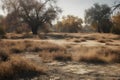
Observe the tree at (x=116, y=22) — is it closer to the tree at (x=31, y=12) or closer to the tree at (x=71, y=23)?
the tree at (x=31, y=12)

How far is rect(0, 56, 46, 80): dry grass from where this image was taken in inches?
356

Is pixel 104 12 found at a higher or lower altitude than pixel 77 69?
higher

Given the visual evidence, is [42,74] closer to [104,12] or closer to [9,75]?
[9,75]

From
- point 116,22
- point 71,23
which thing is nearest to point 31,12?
point 116,22

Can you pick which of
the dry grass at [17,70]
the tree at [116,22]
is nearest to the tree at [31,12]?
the tree at [116,22]

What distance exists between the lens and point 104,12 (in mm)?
19234

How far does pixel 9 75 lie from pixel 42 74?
53.4 inches

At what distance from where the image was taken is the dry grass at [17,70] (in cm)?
905

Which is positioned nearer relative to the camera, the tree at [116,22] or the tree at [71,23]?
the tree at [116,22]

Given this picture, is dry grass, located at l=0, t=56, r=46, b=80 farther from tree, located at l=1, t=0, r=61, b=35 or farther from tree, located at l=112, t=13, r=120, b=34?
tree, located at l=1, t=0, r=61, b=35

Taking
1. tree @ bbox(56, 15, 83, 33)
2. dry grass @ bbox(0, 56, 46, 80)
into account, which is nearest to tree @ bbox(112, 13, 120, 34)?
dry grass @ bbox(0, 56, 46, 80)

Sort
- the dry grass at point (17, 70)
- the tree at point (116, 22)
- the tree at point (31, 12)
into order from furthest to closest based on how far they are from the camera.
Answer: the tree at point (31, 12) → the tree at point (116, 22) → the dry grass at point (17, 70)

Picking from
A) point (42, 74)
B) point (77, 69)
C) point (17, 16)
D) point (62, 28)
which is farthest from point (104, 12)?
point (62, 28)

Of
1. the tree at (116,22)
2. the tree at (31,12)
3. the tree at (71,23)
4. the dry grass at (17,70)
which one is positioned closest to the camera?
the dry grass at (17,70)
